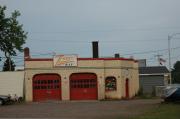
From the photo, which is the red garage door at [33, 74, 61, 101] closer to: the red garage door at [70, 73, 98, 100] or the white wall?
the red garage door at [70, 73, 98, 100]

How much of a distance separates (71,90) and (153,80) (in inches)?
896

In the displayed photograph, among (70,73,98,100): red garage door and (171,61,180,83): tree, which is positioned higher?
(171,61,180,83): tree

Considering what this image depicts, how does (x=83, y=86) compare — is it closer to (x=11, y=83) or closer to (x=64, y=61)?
(x=64, y=61)

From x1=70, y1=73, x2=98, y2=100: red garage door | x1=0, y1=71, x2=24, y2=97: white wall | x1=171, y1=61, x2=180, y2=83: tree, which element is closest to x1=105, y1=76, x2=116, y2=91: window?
x1=70, y1=73, x2=98, y2=100: red garage door

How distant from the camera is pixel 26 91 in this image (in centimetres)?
6097

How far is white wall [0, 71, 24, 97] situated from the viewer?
207 feet

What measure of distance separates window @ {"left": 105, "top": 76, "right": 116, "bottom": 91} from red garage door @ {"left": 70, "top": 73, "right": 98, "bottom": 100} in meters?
1.28

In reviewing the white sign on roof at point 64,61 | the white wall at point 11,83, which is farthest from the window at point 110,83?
the white wall at point 11,83

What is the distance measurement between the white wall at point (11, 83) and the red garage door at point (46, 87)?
2.32 m

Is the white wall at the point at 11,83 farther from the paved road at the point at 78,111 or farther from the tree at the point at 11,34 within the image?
the paved road at the point at 78,111

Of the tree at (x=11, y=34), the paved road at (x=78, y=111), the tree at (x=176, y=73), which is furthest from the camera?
the tree at (x=176, y=73)

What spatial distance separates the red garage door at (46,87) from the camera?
61094 millimetres

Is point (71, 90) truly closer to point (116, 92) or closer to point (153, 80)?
point (116, 92)

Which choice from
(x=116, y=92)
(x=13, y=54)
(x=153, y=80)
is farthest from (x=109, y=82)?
(x=153, y=80)
